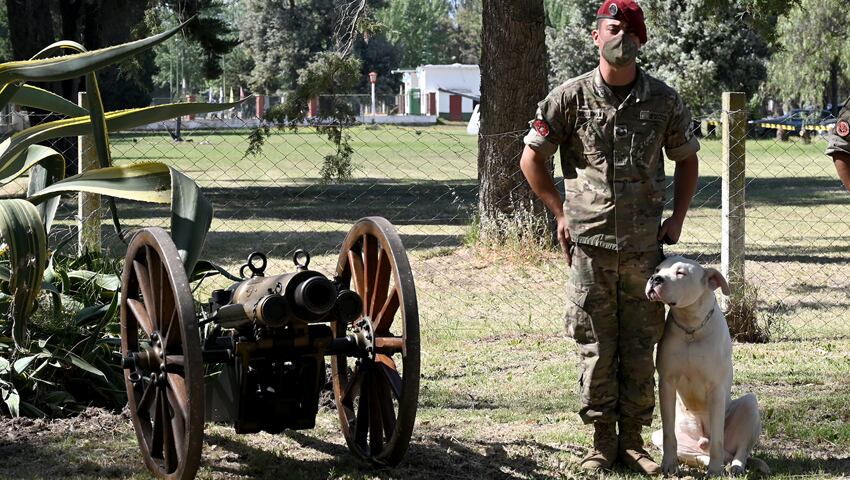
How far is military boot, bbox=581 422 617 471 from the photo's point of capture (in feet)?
17.0

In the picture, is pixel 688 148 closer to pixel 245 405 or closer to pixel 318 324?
pixel 318 324

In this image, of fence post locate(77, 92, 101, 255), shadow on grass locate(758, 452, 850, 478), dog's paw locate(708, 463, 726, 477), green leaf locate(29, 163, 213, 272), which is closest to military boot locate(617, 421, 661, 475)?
dog's paw locate(708, 463, 726, 477)

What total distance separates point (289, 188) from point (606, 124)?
19462 millimetres

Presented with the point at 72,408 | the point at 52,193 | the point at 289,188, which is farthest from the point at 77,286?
the point at 289,188

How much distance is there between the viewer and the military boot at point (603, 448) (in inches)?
204

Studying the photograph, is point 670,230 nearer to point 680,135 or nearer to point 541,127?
point 680,135

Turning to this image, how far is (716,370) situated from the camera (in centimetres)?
487

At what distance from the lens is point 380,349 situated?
16.9ft

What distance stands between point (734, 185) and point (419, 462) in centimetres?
417

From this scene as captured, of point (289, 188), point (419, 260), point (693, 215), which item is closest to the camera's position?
point (419, 260)

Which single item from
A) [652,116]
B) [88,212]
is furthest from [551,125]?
[88,212]

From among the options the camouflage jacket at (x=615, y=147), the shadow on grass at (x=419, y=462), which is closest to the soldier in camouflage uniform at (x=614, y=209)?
the camouflage jacket at (x=615, y=147)

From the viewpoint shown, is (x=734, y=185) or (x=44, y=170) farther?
(x=734, y=185)

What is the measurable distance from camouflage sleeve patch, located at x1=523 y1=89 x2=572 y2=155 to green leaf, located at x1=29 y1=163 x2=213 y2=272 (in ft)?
4.76
